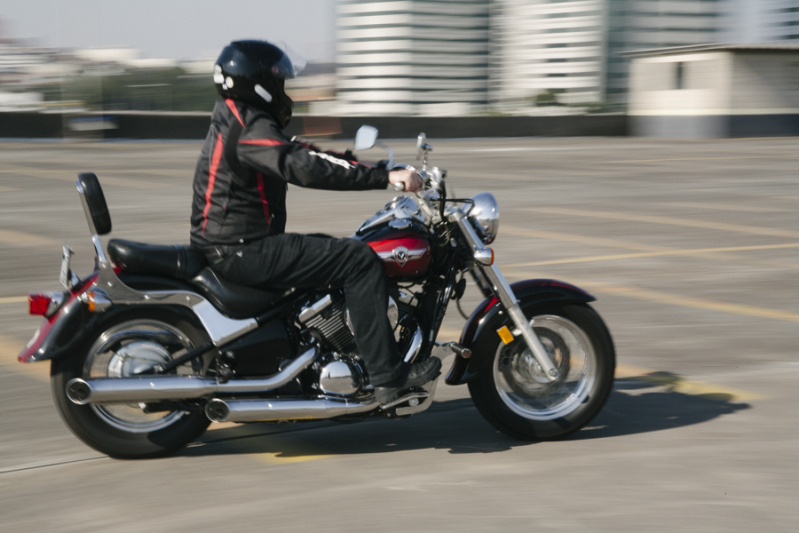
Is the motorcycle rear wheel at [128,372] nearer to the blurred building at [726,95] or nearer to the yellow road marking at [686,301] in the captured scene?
the yellow road marking at [686,301]

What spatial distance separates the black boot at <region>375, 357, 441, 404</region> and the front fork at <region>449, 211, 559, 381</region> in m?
0.48

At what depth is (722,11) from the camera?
397 feet

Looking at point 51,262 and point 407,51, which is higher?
point 407,51

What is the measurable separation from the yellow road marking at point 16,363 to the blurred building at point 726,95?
3228cm

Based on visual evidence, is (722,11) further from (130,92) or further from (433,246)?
(433,246)

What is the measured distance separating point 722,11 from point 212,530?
419ft

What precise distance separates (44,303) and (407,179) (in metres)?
1.74

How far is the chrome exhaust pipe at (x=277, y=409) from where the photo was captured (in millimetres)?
4539

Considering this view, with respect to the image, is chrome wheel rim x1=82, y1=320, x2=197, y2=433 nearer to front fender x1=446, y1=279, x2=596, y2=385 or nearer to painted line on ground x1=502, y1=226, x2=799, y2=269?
front fender x1=446, y1=279, x2=596, y2=385

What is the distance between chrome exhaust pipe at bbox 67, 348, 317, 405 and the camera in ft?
14.6

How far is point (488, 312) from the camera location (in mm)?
4969

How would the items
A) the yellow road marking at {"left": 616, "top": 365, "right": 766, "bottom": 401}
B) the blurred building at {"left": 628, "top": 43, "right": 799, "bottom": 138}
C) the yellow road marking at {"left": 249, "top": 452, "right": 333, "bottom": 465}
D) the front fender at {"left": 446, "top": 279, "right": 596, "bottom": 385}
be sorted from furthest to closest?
the blurred building at {"left": 628, "top": 43, "right": 799, "bottom": 138} → the yellow road marking at {"left": 616, "top": 365, "right": 766, "bottom": 401} → the front fender at {"left": 446, "top": 279, "right": 596, "bottom": 385} → the yellow road marking at {"left": 249, "top": 452, "right": 333, "bottom": 465}

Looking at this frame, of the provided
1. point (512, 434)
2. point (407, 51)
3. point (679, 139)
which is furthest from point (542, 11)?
point (512, 434)

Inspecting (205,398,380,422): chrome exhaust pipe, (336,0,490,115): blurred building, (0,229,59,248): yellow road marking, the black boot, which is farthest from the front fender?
(336,0,490,115): blurred building
